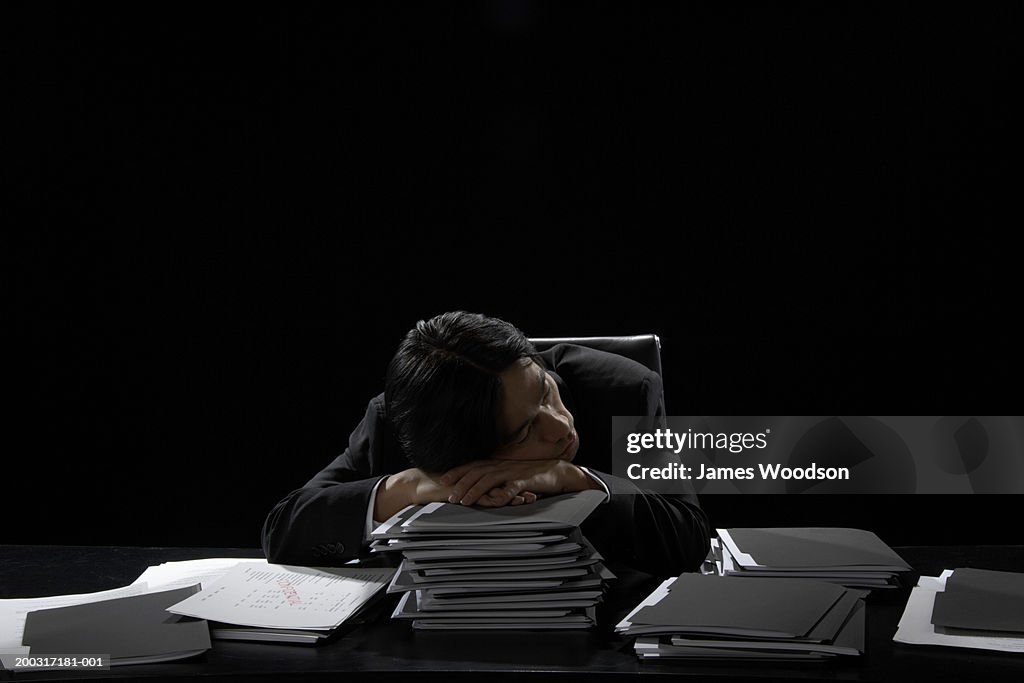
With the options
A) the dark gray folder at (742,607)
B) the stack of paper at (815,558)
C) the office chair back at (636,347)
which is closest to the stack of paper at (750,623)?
the dark gray folder at (742,607)

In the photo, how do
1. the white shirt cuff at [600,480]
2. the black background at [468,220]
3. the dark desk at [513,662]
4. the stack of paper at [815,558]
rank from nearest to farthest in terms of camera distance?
the dark desk at [513,662] < the stack of paper at [815,558] < the white shirt cuff at [600,480] < the black background at [468,220]

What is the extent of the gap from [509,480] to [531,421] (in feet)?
0.51

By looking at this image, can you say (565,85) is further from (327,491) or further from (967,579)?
(967,579)

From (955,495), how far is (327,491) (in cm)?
229

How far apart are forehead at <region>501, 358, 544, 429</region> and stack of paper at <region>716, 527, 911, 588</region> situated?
0.37m

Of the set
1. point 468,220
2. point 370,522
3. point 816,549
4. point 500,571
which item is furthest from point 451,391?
point 468,220

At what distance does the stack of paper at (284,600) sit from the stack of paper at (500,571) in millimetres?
96

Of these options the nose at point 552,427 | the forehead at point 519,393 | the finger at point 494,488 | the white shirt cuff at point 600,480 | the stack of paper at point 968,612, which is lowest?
the stack of paper at point 968,612

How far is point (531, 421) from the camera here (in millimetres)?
1451

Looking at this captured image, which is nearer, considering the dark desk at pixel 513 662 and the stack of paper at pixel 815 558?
the dark desk at pixel 513 662

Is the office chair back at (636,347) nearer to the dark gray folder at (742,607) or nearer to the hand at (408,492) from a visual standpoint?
the hand at (408,492)

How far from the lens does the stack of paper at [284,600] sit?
112 centimetres

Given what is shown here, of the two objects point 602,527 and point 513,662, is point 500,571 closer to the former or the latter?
point 513,662

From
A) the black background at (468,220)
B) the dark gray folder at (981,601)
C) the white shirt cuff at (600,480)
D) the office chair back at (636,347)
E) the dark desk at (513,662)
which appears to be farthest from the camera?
the black background at (468,220)
